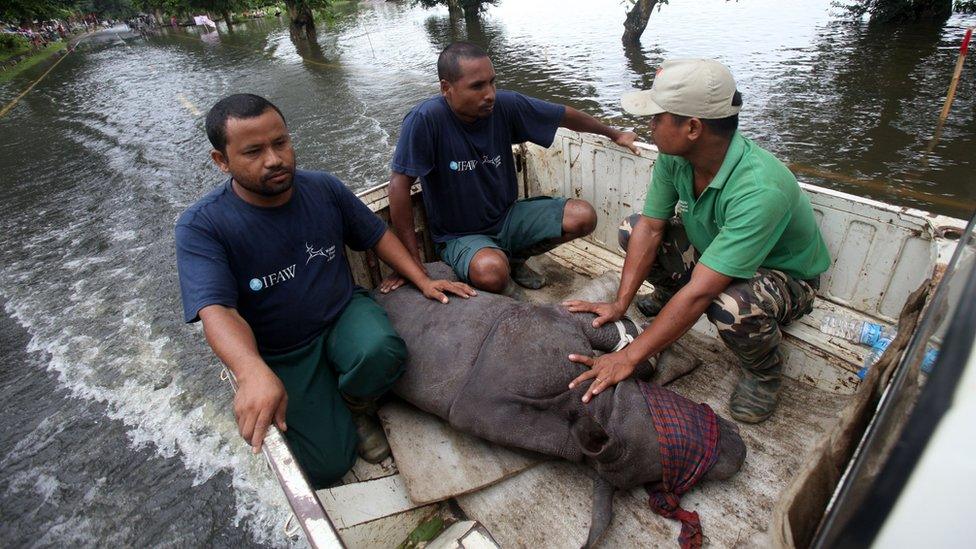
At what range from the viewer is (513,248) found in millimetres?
3242

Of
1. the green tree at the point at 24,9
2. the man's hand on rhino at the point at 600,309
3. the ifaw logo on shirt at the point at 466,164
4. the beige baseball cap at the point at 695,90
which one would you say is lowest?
the man's hand on rhino at the point at 600,309

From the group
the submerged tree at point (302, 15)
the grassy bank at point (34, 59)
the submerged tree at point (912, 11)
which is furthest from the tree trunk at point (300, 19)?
the submerged tree at point (912, 11)

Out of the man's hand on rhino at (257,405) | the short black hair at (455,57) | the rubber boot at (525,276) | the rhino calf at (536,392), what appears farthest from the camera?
the rubber boot at (525,276)

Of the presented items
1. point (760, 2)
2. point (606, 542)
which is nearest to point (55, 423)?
point (606, 542)

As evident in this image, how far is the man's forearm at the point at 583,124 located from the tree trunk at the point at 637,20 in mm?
12628

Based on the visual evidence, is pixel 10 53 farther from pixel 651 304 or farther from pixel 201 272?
pixel 651 304

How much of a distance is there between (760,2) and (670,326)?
68.6 ft

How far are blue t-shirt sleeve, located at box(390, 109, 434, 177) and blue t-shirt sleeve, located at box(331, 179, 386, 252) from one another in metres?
0.43

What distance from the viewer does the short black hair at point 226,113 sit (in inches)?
77.7

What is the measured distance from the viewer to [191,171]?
8.68 m

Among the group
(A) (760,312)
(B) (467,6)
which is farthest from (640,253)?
(B) (467,6)

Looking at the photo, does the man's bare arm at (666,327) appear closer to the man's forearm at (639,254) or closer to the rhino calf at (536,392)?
the rhino calf at (536,392)

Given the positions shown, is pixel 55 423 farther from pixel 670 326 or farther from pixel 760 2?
pixel 760 2

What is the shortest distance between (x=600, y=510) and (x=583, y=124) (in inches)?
89.4
